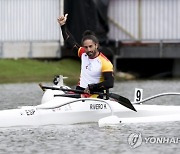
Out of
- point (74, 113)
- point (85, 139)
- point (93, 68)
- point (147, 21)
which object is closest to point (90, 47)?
point (93, 68)

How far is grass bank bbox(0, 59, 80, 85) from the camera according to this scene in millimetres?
33094

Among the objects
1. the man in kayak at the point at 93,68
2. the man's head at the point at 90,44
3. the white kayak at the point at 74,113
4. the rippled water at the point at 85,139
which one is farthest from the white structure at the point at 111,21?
the rippled water at the point at 85,139

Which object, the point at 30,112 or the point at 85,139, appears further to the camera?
the point at 30,112

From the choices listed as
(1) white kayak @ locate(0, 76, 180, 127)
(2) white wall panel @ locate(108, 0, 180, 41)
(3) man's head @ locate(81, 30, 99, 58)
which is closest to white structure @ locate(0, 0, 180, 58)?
(2) white wall panel @ locate(108, 0, 180, 41)

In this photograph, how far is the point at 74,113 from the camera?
53.3 feet

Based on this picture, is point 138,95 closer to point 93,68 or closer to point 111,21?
point 93,68

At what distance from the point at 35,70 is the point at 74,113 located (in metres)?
18.6

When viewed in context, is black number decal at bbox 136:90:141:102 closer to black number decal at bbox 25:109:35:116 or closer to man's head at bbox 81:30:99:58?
man's head at bbox 81:30:99:58

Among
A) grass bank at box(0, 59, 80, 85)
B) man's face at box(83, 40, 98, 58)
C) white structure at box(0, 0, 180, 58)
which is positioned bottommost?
grass bank at box(0, 59, 80, 85)

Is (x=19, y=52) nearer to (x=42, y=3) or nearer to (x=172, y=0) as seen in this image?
(x=42, y=3)

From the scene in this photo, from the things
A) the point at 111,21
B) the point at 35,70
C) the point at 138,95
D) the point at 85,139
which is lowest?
the point at 35,70

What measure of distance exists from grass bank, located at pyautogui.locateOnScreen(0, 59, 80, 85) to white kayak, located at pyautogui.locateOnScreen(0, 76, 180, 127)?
1492 centimetres

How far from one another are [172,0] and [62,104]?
2430cm

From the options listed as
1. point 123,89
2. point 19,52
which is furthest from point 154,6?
point 123,89
